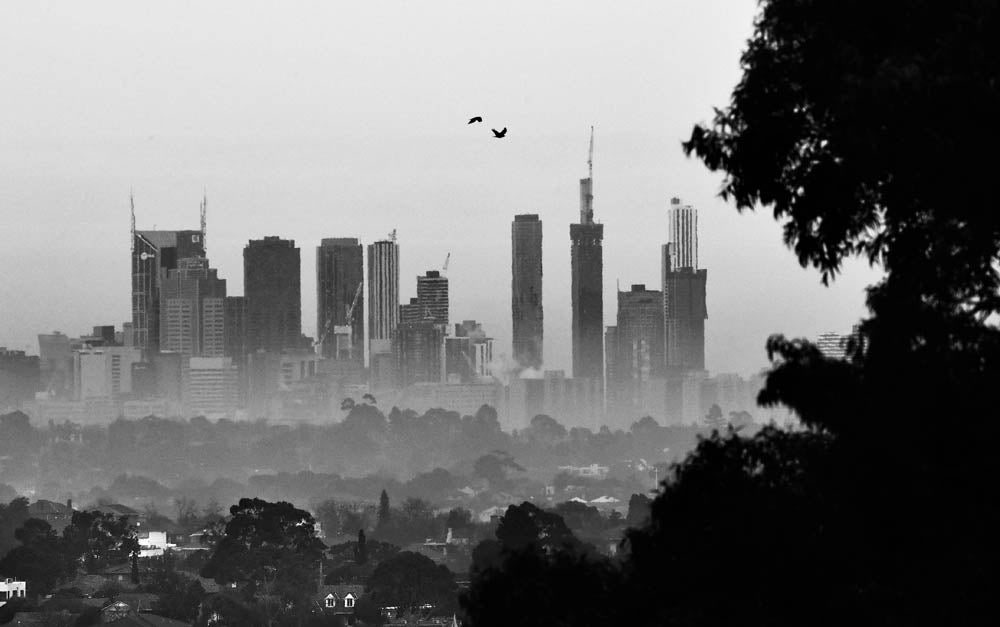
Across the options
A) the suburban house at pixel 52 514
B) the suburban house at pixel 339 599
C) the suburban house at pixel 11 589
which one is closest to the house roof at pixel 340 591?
the suburban house at pixel 339 599

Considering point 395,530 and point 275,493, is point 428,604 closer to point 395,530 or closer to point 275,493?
point 395,530

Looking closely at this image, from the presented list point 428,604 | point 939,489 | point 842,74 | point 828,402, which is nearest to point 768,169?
point 842,74

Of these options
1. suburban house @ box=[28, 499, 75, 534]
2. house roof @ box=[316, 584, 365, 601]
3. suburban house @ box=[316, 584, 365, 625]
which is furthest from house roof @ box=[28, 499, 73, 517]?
suburban house @ box=[316, 584, 365, 625]

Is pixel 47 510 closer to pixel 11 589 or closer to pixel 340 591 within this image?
pixel 11 589

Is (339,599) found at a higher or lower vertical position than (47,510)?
lower

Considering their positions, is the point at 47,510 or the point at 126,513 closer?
the point at 47,510

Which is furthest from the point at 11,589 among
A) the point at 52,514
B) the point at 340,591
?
the point at 52,514

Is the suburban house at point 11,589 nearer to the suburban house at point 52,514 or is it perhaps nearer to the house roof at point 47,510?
the suburban house at point 52,514

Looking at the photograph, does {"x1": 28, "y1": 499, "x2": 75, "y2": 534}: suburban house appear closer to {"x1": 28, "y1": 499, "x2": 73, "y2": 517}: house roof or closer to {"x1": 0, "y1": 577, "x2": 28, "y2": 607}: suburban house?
{"x1": 28, "y1": 499, "x2": 73, "y2": 517}: house roof

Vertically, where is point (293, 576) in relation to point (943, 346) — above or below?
below
